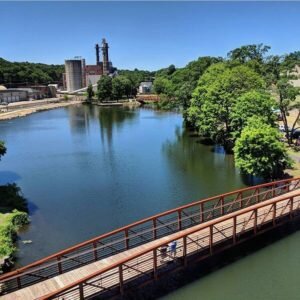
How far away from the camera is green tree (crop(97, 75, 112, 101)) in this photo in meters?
117

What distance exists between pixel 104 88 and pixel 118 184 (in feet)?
293

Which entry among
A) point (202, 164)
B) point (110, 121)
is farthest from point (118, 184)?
point (110, 121)

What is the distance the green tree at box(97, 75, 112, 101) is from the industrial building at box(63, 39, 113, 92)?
41717mm

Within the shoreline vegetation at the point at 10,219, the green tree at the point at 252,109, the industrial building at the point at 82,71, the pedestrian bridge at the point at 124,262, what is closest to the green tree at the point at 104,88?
the industrial building at the point at 82,71

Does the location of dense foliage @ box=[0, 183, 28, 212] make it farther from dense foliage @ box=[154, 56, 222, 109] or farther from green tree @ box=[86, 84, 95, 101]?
green tree @ box=[86, 84, 95, 101]

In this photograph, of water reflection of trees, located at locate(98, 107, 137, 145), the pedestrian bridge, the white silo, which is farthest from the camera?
the white silo

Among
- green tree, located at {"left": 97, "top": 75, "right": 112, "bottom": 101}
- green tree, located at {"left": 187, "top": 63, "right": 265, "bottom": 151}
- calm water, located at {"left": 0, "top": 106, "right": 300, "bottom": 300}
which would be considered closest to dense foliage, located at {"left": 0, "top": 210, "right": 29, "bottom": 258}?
calm water, located at {"left": 0, "top": 106, "right": 300, "bottom": 300}

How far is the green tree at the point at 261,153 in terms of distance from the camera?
2941cm

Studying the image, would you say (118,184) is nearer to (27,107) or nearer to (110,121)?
(110,121)

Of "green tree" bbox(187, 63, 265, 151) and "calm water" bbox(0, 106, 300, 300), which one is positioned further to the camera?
"green tree" bbox(187, 63, 265, 151)

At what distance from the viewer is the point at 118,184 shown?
33.6 metres

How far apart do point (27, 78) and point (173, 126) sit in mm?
103204

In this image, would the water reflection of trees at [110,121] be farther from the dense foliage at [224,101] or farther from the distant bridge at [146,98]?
the distant bridge at [146,98]

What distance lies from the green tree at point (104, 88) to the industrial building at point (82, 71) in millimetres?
41717
